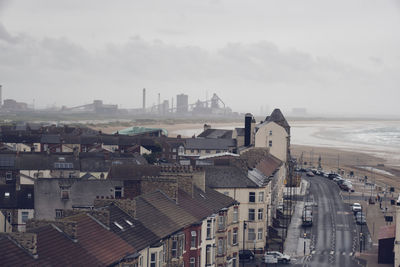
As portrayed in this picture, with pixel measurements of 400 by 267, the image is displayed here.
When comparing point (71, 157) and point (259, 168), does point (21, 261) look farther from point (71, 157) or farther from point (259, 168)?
point (71, 157)

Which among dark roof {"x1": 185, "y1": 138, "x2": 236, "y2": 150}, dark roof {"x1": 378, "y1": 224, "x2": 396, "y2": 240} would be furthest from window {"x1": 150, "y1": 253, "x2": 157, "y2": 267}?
A: dark roof {"x1": 185, "y1": 138, "x2": 236, "y2": 150}

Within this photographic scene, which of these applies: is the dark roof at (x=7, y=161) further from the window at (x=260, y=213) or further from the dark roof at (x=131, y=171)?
the window at (x=260, y=213)

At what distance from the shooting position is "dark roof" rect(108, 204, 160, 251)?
3394 cm

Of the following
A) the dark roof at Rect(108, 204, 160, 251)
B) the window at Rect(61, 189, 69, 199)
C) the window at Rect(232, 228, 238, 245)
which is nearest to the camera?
the dark roof at Rect(108, 204, 160, 251)

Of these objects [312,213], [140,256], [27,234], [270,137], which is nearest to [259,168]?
[312,213]

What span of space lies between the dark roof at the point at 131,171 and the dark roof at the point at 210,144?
50.4m

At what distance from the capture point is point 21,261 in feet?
86.7

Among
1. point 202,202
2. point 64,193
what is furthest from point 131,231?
point 64,193

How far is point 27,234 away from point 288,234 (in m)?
47.7

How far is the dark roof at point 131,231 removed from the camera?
33.9 m

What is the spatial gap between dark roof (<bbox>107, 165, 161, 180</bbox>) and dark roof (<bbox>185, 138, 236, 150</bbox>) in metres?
50.4

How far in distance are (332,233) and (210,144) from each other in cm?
5401

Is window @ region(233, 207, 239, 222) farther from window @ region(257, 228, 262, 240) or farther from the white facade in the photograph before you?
the white facade

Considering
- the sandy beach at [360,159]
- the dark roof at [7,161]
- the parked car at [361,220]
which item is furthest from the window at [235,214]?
the sandy beach at [360,159]
